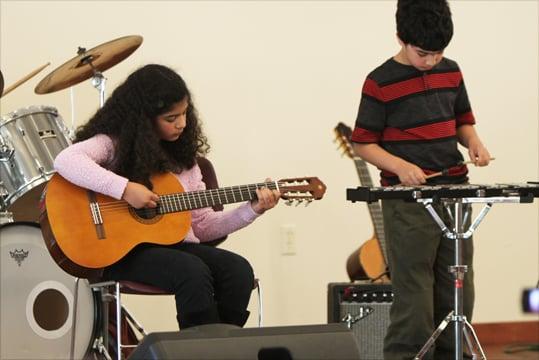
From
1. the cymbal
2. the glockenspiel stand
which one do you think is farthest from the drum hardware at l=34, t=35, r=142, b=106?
the glockenspiel stand

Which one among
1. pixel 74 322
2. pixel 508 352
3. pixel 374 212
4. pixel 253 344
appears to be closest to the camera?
pixel 253 344

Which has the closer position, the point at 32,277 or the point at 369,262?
the point at 32,277

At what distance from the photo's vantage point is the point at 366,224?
424 centimetres

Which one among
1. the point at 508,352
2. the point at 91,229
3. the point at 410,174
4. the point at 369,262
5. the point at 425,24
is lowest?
the point at 508,352

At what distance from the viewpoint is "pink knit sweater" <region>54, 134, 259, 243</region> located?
2611 millimetres

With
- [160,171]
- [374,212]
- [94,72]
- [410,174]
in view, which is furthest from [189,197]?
[374,212]

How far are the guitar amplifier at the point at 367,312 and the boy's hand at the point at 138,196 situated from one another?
1007 mm

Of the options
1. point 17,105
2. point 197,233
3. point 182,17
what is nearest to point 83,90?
point 17,105

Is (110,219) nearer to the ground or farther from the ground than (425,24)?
nearer to the ground

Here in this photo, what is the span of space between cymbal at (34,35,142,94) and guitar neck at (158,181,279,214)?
2.77 feet

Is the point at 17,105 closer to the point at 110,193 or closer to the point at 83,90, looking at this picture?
the point at 83,90

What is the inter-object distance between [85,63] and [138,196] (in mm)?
918

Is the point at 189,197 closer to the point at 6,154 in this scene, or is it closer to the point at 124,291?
the point at 124,291

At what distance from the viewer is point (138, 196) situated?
261 centimetres
